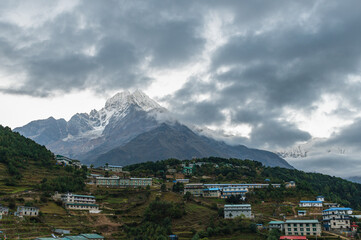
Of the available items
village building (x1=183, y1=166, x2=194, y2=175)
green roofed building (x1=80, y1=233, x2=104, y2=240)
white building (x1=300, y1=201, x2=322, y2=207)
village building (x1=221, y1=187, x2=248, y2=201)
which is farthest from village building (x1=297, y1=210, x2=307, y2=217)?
village building (x1=183, y1=166, x2=194, y2=175)

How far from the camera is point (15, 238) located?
61188 millimetres

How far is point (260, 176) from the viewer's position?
133 meters

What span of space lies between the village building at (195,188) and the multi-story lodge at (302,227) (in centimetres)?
4014

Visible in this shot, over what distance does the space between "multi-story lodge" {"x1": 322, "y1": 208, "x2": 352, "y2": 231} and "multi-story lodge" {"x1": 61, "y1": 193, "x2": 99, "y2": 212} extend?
5245 centimetres

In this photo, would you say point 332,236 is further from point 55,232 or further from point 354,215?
point 55,232

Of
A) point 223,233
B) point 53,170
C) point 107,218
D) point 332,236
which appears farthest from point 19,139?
point 332,236

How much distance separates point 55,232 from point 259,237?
126 feet

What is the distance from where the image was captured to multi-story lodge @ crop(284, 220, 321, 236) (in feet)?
238

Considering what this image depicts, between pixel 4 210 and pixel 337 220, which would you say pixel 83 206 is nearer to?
pixel 4 210

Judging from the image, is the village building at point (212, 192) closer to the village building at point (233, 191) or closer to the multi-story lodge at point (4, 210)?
the village building at point (233, 191)

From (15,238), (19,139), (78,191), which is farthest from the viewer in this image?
(19,139)

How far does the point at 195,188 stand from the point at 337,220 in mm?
45238

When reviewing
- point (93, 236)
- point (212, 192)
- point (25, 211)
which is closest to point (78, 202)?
point (25, 211)

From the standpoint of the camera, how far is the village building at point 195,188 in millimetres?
111137
